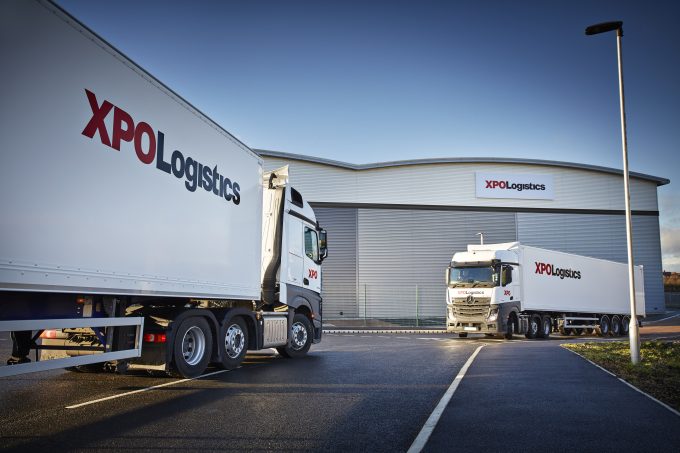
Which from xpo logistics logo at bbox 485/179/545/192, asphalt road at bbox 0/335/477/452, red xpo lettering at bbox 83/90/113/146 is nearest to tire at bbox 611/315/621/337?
xpo logistics logo at bbox 485/179/545/192

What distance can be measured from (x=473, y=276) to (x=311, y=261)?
943cm

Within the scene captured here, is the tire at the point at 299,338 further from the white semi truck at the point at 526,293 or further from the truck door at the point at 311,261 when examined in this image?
the white semi truck at the point at 526,293

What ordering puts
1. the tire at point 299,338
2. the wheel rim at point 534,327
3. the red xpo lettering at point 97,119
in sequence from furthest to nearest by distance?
1. the wheel rim at point 534,327
2. the tire at point 299,338
3. the red xpo lettering at point 97,119

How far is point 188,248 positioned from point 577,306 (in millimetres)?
21672

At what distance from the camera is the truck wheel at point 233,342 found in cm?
952

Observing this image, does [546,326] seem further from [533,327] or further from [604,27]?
[604,27]

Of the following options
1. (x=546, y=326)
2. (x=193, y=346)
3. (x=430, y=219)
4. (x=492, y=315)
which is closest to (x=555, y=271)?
(x=546, y=326)

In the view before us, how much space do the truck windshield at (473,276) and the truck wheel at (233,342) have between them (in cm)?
1220

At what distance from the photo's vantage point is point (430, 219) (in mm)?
35938

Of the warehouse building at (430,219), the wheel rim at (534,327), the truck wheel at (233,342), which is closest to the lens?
the truck wheel at (233,342)

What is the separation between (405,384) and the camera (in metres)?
8.45

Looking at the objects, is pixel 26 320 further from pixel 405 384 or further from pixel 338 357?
pixel 338 357

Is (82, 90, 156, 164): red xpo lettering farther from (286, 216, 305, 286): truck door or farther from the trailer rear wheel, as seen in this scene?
the trailer rear wheel

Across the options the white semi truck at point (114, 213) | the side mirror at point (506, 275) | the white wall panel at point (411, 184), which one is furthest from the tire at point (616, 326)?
the white semi truck at point (114, 213)
